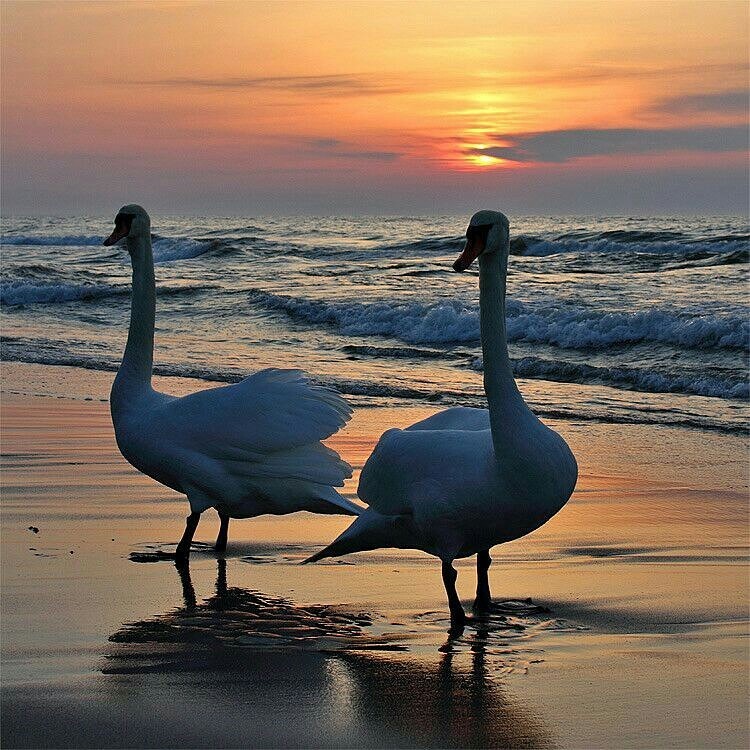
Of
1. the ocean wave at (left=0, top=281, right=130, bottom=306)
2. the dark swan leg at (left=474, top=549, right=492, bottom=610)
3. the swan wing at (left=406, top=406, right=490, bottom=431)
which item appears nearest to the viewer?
the dark swan leg at (left=474, top=549, right=492, bottom=610)

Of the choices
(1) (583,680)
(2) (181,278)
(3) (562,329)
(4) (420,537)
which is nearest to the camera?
(1) (583,680)

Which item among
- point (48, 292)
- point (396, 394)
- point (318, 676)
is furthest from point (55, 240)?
point (318, 676)

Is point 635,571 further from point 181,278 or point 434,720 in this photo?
point 181,278

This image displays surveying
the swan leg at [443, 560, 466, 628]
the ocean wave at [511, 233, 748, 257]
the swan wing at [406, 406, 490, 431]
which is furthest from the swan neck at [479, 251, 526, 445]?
the ocean wave at [511, 233, 748, 257]

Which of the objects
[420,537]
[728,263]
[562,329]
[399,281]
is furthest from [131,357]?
[728,263]

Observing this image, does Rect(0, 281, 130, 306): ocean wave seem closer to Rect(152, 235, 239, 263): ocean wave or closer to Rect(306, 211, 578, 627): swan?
Rect(152, 235, 239, 263): ocean wave

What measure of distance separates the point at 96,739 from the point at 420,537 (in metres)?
1.84

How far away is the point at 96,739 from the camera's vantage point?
3.90m

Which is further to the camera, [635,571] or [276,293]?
[276,293]

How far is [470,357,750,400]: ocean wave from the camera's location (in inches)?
494

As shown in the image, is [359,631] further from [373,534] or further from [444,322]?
[444,322]

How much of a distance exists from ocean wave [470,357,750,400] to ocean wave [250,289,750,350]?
5.86 feet

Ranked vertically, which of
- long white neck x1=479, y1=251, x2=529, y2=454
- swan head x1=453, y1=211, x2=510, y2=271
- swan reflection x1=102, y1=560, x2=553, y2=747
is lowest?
swan reflection x1=102, y1=560, x2=553, y2=747

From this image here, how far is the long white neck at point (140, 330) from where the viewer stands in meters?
6.88
